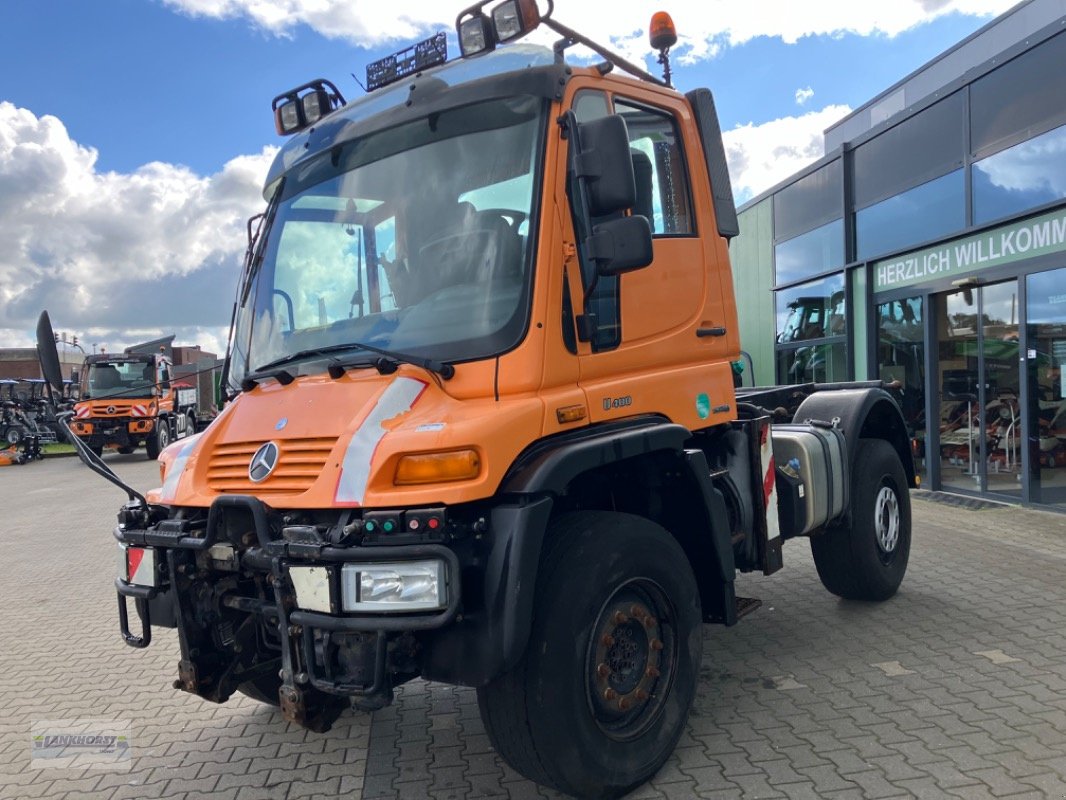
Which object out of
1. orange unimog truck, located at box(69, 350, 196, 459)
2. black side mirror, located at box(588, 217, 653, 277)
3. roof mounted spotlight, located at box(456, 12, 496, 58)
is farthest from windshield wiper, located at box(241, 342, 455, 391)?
orange unimog truck, located at box(69, 350, 196, 459)

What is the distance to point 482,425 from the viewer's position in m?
2.93

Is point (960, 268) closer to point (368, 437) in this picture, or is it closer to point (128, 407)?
point (368, 437)

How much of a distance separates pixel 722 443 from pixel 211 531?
256 cm

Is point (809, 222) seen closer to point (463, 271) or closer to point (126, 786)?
point (463, 271)

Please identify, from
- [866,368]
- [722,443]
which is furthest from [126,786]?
[866,368]

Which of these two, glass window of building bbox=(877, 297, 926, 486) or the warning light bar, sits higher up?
the warning light bar

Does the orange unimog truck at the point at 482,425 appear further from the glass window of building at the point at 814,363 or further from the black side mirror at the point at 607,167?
the glass window of building at the point at 814,363

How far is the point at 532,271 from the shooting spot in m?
3.26

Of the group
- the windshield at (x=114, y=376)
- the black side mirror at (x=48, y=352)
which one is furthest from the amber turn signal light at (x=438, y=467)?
the windshield at (x=114, y=376)

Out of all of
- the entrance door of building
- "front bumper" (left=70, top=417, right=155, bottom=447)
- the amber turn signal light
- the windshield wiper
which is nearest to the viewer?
the amber turn signal light

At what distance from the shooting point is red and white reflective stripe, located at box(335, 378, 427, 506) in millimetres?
2912

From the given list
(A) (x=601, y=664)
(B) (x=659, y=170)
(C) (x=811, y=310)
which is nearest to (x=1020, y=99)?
(C) (x=811, y=310)

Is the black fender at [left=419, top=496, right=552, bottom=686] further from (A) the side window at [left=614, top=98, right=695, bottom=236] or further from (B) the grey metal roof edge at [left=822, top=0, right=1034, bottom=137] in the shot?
(B) the grey metal roof edge at [left=822, top=0, right=1034, bottom=137]

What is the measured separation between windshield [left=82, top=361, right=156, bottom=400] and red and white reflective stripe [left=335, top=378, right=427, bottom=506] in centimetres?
2025
